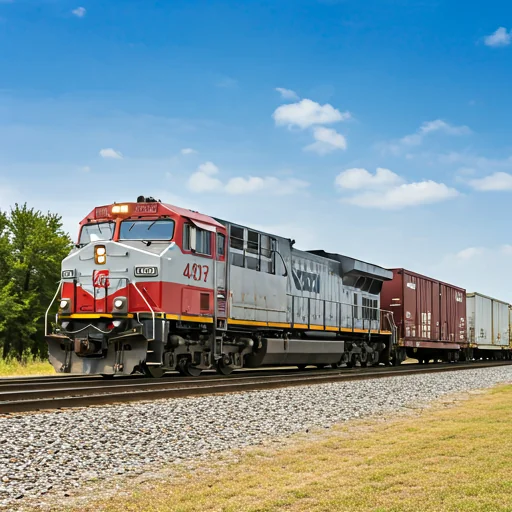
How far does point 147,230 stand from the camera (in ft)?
47.3

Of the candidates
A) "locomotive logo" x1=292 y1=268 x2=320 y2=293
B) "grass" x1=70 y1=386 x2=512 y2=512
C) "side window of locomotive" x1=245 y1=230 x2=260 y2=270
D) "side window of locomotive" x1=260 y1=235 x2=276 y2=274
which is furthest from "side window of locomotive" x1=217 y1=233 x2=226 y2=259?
"grass" x1=70 y1=386 x2=512 y2=512

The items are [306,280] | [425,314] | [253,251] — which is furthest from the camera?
[425,314]

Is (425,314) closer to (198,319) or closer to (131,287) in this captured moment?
(198,319)

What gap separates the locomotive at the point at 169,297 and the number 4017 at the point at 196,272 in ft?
0.07

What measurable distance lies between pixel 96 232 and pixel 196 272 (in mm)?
2440

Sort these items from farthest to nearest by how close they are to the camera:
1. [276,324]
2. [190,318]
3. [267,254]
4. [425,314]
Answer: [425,314] → [267,254] → [276,324] → [190,318]

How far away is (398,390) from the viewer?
13.8 meters

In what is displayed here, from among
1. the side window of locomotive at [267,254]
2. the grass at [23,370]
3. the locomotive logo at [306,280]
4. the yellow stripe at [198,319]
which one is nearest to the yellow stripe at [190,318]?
the yellow stripe at [198,319]

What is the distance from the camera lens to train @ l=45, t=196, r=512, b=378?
13578 millimetres

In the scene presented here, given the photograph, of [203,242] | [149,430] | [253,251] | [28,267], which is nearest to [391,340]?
[253,251]

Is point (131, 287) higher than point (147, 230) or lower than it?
lower

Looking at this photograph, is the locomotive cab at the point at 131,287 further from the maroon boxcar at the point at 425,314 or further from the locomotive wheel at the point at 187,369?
the maroon boxcar at the point at 425,314

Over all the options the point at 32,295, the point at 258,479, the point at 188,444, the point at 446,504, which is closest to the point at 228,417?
the point at 188,444

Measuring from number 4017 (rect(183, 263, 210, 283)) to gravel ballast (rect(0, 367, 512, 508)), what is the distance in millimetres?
3294
